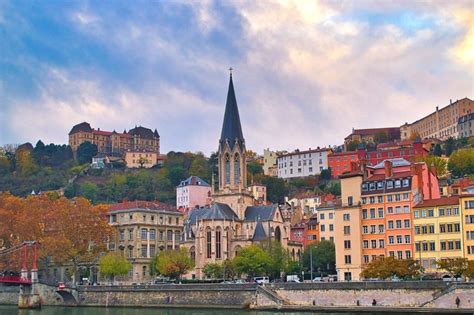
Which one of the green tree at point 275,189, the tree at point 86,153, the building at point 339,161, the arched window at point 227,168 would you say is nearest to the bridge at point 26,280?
the arched window at point 227,168

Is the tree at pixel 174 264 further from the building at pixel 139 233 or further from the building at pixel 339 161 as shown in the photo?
the building at pixel 339 161

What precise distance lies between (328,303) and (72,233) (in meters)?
40.8

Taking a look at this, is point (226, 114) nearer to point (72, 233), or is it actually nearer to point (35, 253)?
point (72, 233)

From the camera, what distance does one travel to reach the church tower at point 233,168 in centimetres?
10256

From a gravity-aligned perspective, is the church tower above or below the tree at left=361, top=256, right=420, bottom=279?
above

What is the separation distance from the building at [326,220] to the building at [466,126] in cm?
6726

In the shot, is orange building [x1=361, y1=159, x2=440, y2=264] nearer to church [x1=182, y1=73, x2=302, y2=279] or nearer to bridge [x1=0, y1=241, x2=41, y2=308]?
church [x1=182, y1=73, x2=302, y2=279]

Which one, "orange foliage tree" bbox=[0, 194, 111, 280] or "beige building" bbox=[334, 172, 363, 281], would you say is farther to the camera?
"orange foliage tree" bbox=[0, 194, 111, 280]

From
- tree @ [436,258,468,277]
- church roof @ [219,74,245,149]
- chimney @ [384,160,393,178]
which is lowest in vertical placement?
tree @ [436,258,468,277]

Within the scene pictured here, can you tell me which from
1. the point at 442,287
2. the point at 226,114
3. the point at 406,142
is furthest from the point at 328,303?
the point at 406,142

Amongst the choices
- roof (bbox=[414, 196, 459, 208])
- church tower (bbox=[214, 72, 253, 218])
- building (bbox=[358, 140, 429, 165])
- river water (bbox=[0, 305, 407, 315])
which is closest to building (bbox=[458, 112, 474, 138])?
building (bbox=[358, 140, 429, 165])

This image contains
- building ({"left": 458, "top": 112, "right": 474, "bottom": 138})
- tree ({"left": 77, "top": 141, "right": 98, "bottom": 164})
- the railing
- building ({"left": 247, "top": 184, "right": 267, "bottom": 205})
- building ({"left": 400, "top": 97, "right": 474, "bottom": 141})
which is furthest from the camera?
tree ({"left": 77, "top": 141, "right": 98, "bottom": 164})

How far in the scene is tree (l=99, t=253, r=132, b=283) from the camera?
303ft

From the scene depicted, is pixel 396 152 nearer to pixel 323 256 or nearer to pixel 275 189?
pixel 275 189
